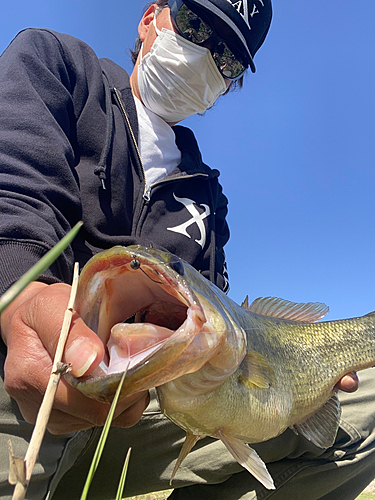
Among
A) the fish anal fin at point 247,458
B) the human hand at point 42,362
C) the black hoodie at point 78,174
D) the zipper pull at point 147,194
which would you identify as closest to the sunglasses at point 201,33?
the black hoodie at point 78,174

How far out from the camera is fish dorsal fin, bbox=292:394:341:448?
2.18 m

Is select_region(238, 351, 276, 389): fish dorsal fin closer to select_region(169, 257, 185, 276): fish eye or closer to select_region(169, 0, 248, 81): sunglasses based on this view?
select_region(169, 257, 185, 276): fish eye

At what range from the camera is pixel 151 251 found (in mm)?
1158

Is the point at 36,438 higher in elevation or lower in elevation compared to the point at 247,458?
higher

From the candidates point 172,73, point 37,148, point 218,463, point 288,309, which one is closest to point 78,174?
point 37,148

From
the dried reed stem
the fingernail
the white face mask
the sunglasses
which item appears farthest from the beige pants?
the sunglasses

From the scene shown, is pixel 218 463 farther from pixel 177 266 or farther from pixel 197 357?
pixel 177 266

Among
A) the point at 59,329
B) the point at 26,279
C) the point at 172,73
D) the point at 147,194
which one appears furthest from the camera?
the point at 172,73

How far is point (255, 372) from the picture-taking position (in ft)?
5.36

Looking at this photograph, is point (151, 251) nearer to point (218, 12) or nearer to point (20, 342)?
point (20, 342)

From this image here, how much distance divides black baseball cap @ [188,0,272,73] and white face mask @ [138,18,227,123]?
1.03 feet

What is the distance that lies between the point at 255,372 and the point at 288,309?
46.1 inches

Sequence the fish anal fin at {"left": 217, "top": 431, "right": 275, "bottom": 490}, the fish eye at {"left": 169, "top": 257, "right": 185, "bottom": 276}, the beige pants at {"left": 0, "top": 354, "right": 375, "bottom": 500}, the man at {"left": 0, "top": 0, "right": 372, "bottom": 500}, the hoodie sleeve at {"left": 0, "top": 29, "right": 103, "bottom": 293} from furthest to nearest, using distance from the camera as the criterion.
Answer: the beige pants at {"left": 0, "top": 354, "right": 375, "bottom": 500}
the hoodie sleeve at {"left": 0, "top": 29, "right": 103, "bottom": 293}
the fish anal fin at {"left": 217, "top": 431, "right": 275, "bottom": 490}
the man at {"left": 0, "top": 0, "right": 372, "bottom": 500}
the fish eye at {"left": 169, "top": 257, "right": 185, "bottom": 276}

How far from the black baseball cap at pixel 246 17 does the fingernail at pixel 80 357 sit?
10.8 ft
